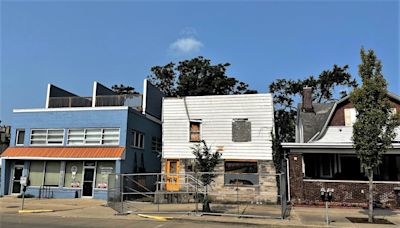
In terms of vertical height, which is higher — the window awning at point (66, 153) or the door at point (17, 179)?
the window awning at point (66, 153)

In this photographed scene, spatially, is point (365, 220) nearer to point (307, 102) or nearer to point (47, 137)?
point (307, 102)

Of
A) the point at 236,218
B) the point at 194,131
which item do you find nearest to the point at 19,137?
the point at 194,131

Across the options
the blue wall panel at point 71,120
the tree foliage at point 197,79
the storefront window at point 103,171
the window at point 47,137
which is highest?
the tree foliage at point 197,79

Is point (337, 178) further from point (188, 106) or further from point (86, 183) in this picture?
point (86, 183)

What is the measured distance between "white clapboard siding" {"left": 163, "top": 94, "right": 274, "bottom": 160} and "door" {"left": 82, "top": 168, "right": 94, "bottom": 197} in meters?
4.83

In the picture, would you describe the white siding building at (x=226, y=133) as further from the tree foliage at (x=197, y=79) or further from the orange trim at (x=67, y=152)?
the tree foliage at (x=197, y=79)

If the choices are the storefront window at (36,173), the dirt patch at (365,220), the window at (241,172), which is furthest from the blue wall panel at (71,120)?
the dirt patch at (365,220)

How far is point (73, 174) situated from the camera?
21.8 m

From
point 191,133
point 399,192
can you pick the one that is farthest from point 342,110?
point 191,133

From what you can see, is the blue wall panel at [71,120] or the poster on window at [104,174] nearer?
the poster on window at [104,174]

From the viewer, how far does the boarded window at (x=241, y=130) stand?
67.0ft

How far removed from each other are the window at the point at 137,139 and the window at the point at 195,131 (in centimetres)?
410

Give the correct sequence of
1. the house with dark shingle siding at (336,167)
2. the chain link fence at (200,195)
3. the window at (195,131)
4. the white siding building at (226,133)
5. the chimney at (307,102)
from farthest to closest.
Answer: the chimney at (307,102), the window at (195,131), the white siding building at (226,133), the house with dark shingle siding at (336,167), the chain link fence at (200,195)

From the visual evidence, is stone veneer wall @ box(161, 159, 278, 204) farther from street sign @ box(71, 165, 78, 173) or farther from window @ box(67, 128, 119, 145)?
street sign @ box(71, 165, 78, 173)
